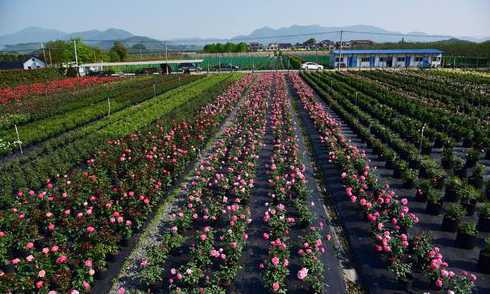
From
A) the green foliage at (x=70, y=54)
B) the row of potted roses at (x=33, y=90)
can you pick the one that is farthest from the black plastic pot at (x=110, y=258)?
the green foliage at (x=70, y=54)

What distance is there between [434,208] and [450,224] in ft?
2.44

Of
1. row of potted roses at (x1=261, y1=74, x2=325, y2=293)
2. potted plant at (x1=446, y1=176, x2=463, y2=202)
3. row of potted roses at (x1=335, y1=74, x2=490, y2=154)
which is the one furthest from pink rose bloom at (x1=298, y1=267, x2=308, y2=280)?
row of potted roses at (x1=335, y1=74, x2=490, y2=154)

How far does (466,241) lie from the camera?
6.04 m

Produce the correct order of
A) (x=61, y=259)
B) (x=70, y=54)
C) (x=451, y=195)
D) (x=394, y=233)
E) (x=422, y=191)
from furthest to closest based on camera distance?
(x=70, y=54) → (x=451, y=195) → (x=422, y=191) → (x=394, y=233) → (x=61, y=259)

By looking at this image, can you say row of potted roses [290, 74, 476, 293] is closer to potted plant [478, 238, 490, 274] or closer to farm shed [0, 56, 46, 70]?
potted plant [478, 238, 490, 274]

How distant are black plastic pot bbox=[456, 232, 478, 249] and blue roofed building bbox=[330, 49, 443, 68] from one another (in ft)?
180

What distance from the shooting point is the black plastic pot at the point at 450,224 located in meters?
6.58

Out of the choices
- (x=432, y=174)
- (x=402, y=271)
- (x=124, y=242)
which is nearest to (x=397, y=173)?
(x=432, y=174)

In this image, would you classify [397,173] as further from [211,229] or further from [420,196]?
[211,229]

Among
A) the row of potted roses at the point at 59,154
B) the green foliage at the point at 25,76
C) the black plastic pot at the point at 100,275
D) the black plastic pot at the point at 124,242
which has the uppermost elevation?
the green foliage at the point at 25,76

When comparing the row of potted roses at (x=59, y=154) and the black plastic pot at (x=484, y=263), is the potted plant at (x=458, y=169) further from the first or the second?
the row of potted roses at (x=59, y=154)

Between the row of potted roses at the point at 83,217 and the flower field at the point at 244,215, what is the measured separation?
3 centimetres

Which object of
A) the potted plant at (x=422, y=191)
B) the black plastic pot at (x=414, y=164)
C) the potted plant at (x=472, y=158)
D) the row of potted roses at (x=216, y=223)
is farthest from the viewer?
the potted plant at (x=472, y=158)

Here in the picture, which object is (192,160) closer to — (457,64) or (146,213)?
(146,213)
